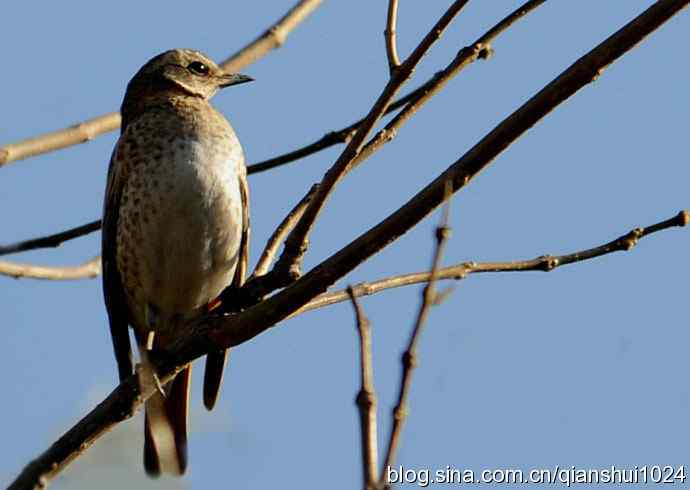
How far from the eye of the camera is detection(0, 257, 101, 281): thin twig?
5.17 meters

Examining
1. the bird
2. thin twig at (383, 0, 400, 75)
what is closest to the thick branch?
thin twig at (383, 0, 400, 75)

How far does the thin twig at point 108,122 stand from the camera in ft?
16.7

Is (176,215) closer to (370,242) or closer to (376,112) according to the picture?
(376,112)

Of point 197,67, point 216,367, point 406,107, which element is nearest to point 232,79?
point 197,67

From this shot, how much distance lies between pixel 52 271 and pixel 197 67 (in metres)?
3.51

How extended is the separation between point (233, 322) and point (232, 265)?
2857mm

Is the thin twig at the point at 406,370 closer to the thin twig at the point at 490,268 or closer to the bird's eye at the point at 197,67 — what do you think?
the thin twig at the point at 490,268

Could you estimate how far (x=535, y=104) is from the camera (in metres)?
3.63

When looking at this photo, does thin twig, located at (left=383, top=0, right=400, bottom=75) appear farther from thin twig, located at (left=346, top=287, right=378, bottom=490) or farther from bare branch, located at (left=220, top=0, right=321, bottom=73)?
thin twig, located at (left=346, top=287, right=378, bottom=490)

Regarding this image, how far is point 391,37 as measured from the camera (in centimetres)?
456

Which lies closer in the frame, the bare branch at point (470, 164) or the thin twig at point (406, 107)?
the bare branch at point (470, 164)

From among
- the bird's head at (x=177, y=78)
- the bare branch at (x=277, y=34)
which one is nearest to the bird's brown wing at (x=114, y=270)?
the bird's head at (x=177, y=78)

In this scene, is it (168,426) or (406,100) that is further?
(168,426)

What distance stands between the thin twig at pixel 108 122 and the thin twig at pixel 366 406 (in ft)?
9.51
